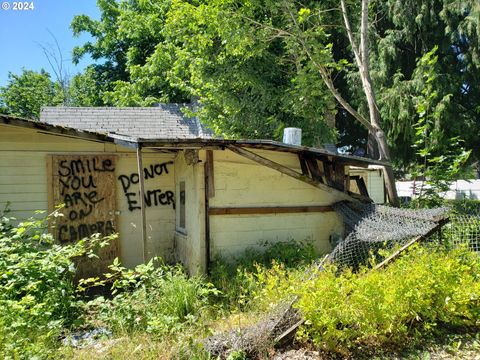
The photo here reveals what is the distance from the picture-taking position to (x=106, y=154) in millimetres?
7215

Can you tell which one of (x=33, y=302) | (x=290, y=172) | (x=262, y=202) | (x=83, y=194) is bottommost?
(x=33, y=302)

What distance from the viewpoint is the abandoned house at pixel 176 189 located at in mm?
5926

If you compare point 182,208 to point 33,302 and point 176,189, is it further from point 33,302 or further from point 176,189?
point 33,302

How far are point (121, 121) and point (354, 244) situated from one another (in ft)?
25.8

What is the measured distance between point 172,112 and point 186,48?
214 centimetres

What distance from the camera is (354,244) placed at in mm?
5047

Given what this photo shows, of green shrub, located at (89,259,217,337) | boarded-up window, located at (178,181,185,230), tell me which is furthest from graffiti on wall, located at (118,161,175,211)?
green shrub, located at (89,259,217,337)

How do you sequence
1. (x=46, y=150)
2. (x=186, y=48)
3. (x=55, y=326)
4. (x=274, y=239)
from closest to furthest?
1. (x=55, y=326)
2. (x=274, y=239)
3. (x=46, y=150)
4. (x=186, y=48)

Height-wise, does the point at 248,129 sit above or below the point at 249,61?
below

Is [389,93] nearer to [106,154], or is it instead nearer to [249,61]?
[249,61]

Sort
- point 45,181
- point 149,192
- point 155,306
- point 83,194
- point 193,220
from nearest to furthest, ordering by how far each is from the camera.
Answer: point 155,306, point 193,220, point 45,181, point 83,194, point 149,192

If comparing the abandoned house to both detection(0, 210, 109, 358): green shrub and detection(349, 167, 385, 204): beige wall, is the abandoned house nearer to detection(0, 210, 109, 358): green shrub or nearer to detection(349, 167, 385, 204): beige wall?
detection(0, 210, 109, 358): green shrub

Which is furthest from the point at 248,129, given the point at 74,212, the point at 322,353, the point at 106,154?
the point at 322,353

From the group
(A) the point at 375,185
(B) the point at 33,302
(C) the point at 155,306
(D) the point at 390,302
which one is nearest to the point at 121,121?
(C) the point at 155,306
